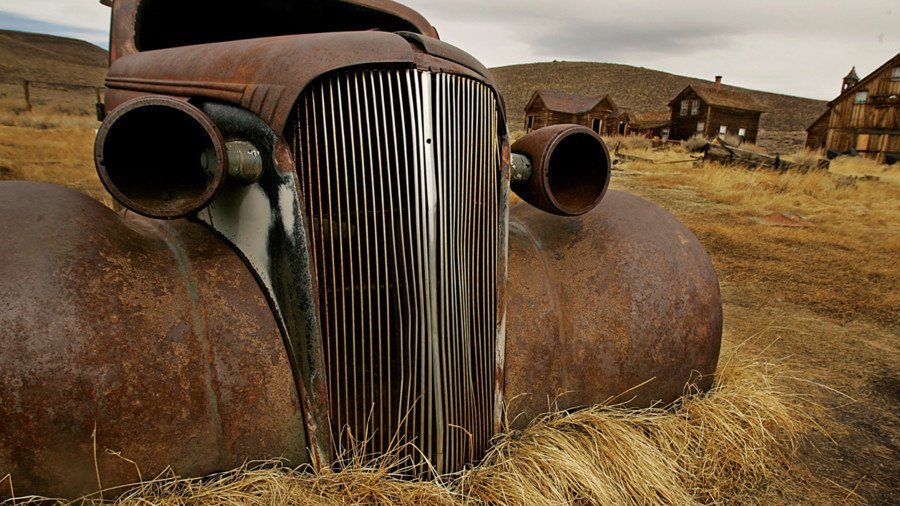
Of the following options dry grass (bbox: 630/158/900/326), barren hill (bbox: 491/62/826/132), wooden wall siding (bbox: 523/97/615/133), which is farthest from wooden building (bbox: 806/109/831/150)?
barren hill (bbox: 491/62/826/132)

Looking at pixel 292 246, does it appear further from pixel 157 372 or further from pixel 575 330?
pixel 575 330

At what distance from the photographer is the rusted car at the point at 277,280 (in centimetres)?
139

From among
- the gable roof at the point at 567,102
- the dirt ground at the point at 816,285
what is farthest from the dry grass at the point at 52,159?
the gable roof at the point at 567,102

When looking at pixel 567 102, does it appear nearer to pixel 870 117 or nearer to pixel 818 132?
pixel 818 132

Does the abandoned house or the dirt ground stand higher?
the abandoned house

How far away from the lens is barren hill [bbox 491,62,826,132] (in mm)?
57719

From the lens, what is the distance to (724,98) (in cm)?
3891

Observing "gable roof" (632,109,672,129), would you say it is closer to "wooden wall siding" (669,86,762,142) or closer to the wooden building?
"wooden wall siding" (669,86,762,142)

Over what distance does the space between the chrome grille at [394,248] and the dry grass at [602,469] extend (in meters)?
0.12

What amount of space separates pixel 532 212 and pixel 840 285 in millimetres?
4028

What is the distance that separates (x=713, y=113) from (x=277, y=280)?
41763 millimetres

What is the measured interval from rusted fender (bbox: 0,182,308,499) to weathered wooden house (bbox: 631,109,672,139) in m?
43.7

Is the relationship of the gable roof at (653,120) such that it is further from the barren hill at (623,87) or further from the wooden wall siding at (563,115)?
the barren hill at (623,87)

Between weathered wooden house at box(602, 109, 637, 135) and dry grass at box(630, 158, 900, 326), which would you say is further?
weathered wooden house at box(602, 109, 637, 135)
